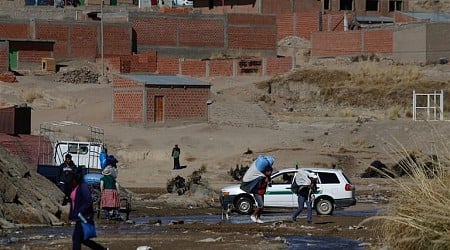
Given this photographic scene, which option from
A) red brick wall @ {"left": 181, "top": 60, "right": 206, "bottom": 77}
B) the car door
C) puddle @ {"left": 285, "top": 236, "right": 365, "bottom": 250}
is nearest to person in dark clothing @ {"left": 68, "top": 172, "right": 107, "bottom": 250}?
puddle @ {"left": 285, "top": 236, "right": 365, "bottom": 250}

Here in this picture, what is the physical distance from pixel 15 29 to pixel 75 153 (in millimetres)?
41225

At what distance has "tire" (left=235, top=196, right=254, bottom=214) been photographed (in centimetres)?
3359

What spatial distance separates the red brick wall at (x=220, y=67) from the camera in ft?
264

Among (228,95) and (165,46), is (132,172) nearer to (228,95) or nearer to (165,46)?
(228,95)

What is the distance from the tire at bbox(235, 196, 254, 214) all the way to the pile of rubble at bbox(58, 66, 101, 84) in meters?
46.6

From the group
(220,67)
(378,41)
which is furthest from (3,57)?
(378,41)

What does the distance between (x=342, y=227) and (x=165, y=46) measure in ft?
197

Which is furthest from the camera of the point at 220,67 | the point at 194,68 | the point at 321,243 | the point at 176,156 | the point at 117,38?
the point at 117,38

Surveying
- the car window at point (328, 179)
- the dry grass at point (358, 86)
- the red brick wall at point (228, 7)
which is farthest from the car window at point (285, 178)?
the red brick wall at point (228, 7)

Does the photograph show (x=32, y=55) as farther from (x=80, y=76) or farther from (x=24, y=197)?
(x=24, y=197)

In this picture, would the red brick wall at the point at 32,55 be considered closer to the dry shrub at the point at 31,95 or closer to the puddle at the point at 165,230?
the dry shrub at the point at 31,95

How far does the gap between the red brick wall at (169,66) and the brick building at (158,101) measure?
15.2 meters

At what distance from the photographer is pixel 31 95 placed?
72250 millimetres

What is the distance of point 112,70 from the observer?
270 ft
